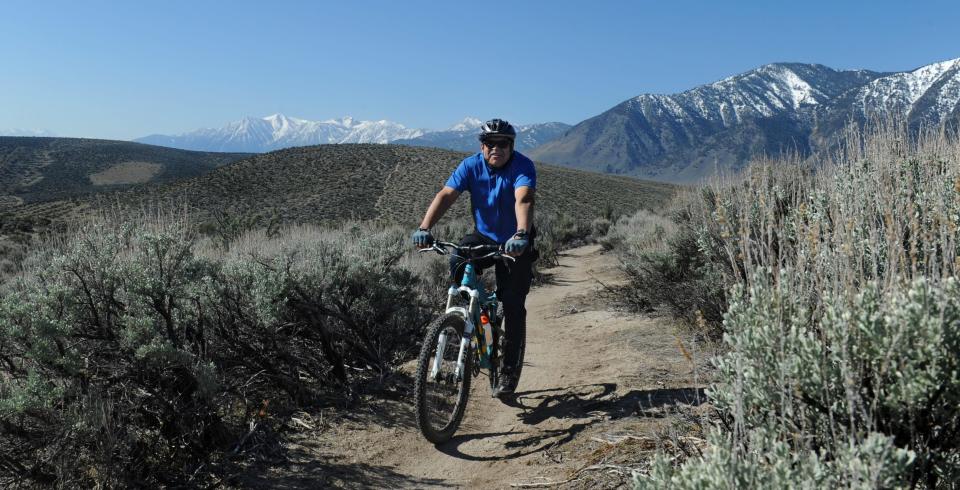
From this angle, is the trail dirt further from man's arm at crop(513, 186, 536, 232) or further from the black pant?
man's arm at crop(513, 186, 536, 232)

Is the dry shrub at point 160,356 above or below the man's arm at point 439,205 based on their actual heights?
below

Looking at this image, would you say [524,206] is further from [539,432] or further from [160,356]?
[160,356]

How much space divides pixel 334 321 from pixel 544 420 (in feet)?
7.03

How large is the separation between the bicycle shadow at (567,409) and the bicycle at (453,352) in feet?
0.78

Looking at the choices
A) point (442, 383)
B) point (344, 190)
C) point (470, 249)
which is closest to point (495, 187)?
point (470, 249)

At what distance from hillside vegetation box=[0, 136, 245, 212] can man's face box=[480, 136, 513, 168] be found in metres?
78.3

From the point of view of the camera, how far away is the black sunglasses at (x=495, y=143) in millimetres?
4281

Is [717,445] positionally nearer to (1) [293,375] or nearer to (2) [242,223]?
(1) [293,375]

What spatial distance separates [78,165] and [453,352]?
11289cm

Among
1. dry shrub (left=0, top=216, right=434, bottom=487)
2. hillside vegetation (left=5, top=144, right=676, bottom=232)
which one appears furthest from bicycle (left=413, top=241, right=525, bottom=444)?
hillside vegetation (left=5, top=144, right=676, bottom=232)

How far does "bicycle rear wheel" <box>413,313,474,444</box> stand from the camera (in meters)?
3.67

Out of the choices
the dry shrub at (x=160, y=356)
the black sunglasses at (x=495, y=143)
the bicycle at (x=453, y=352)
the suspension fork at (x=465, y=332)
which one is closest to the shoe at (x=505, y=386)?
the bicycle at (x=453, y=352)

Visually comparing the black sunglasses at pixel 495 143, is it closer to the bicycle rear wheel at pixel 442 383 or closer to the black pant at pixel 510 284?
the black pant at pixel 510 284

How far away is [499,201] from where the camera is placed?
14.1 ft
